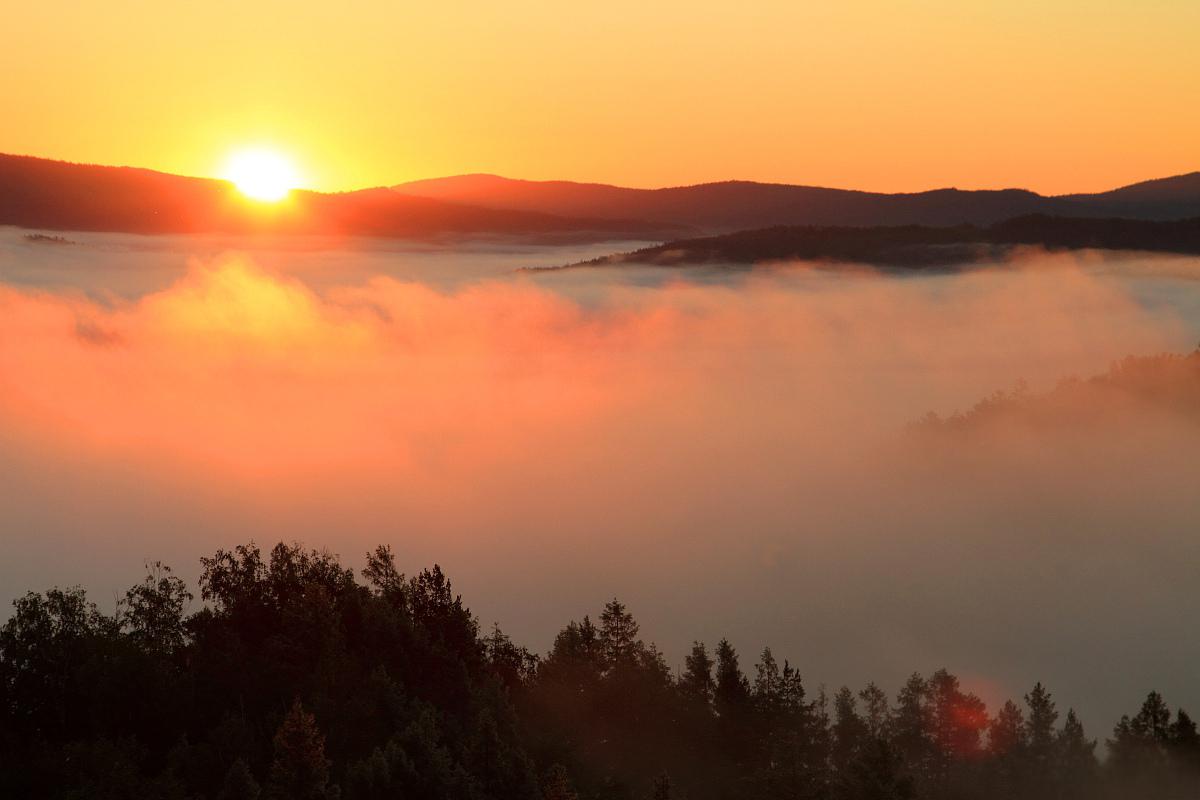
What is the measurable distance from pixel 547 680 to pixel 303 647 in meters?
13.9

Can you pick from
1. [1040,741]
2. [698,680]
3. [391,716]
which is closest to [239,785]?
[391,716]

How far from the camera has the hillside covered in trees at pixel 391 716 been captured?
1335 inches

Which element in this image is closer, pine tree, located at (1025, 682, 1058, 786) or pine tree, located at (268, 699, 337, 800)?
pine tree, located at (268, 699, 337, 800)

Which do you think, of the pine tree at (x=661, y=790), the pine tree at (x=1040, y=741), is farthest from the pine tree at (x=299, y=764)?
the pine tree at (x=1040, y=741)

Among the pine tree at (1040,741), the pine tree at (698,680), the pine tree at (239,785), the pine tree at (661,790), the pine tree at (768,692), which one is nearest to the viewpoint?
the pine tree at (239,785)

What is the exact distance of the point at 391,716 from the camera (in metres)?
39.6

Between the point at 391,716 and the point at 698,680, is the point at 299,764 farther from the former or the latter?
the point at 698,680

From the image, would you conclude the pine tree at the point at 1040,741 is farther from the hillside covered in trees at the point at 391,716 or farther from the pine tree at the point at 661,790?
the pine tree at the point at 661,790

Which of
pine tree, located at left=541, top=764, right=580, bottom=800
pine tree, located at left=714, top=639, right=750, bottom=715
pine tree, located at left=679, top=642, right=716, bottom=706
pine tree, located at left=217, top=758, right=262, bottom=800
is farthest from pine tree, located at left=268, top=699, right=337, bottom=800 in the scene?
pine tree, located at left=679, top=642, right=716, bottom=706

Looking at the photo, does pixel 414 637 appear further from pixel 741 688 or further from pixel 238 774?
pixel 741 688

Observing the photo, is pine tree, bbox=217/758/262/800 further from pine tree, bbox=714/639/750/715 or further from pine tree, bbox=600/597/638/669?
pine tree, bbox=600/597/638/669

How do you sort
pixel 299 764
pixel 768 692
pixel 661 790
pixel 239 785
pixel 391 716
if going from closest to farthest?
pixel 239 785 < pixel 299 764 < pixel 661 790 < pixel 391 716 < pixel 768 692

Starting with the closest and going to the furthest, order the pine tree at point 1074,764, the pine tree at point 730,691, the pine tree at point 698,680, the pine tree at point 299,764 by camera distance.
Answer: the pine tree at point 299,764 < the pine tree at point 730,691 < the pine tree at point 698,680 < the pine tree at point 1074,764

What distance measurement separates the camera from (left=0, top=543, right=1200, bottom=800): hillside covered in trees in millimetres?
33906
